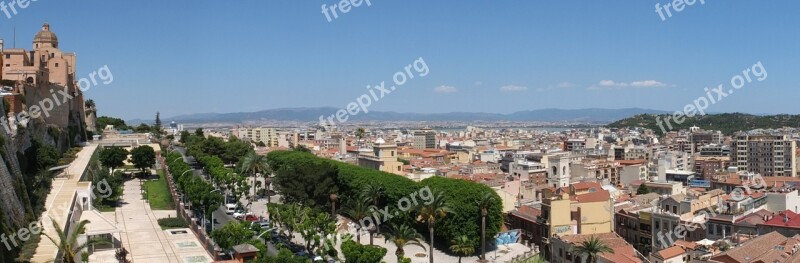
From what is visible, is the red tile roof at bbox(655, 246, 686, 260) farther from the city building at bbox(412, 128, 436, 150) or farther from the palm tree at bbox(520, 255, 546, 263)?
the city building at bbox(412, 128, 436, 150)

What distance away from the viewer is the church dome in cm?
6525

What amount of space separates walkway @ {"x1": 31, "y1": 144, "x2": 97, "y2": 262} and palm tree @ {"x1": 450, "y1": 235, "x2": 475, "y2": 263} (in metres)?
19.1

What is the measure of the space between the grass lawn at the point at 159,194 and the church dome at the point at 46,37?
66.4 feet

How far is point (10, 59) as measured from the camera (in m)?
49.5

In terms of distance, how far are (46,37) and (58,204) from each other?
133ft

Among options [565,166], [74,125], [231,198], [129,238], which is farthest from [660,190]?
[74,125]

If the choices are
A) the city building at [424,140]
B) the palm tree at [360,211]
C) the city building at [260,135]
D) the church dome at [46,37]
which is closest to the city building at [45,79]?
the church dome at [46,37]

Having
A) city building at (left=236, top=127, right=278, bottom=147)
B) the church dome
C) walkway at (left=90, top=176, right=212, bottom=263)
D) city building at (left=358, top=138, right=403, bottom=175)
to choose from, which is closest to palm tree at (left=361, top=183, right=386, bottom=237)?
walkway at (left=90, top=176, right=212, bottom=263)

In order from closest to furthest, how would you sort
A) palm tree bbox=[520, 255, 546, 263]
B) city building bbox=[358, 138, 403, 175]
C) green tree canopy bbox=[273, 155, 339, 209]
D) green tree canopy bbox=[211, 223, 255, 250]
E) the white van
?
green tree canopy bbox=[211, 223, 255, 250] < palm tree bbox=[520, 255, 546, 263] < the white van < green tree canopy bbox=[273, 155, 339, 209] < city building bbox=[358, 138, 403, 175]

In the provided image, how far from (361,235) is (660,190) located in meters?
31.3

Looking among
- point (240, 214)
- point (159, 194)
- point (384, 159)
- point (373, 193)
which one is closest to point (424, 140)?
point (384, 159)

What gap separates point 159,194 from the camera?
48.1 metres

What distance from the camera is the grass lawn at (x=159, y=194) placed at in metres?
44.1

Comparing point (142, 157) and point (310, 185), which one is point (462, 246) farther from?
point (142, 157)
